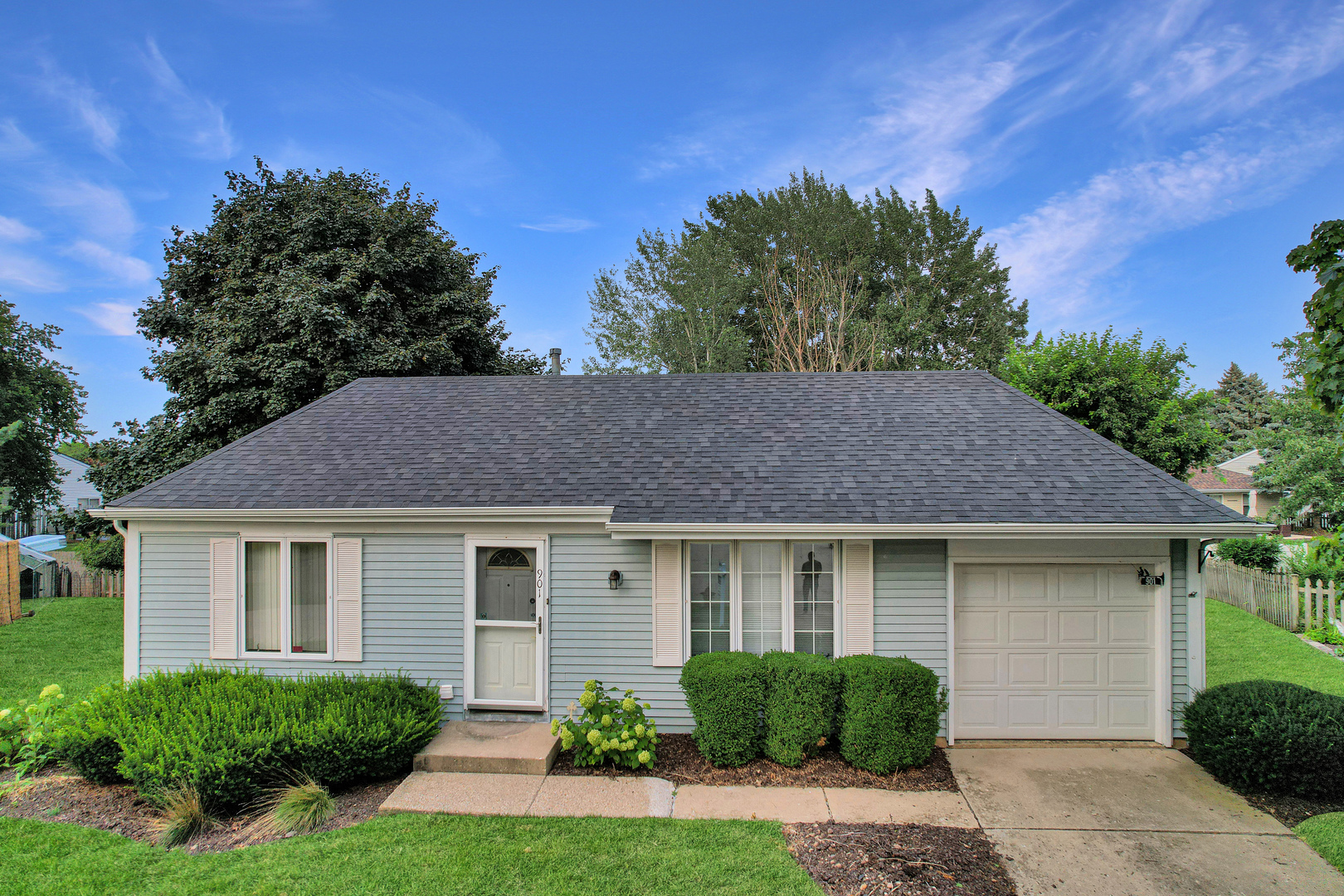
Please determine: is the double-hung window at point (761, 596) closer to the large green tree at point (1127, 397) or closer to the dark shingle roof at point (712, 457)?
the dark shingle roof at point (712, 457)

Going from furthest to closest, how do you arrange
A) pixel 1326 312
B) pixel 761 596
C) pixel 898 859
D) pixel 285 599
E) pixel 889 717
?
pixel 285 599
pixel 761 596
pixel 889 717
pixel 898 859
pixel 1326 312

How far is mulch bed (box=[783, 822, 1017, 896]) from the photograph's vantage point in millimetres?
4191

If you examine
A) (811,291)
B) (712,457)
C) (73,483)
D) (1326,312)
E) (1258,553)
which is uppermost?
(811,291)

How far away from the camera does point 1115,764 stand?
634 cm

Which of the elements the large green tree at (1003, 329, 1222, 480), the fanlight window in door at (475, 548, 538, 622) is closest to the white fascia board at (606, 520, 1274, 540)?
the fanlight window in door at (475, 548, 538, 622)

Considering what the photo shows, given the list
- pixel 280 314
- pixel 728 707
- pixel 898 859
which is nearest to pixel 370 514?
pixel 728 707

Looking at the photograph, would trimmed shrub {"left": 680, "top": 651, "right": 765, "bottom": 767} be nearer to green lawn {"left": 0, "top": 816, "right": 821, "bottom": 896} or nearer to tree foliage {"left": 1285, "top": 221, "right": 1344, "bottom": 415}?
green lawn {"left": 0, "top": 816, "right": 821, "bottom": 896}

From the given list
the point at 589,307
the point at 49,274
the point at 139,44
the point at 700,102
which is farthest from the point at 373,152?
the point at 589,307

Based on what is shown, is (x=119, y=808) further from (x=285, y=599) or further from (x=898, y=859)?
(x=898, y=859)

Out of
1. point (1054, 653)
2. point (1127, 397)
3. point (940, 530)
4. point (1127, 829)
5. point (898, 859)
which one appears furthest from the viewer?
point (1127, 397)

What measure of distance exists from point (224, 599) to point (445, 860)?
16.4 ft

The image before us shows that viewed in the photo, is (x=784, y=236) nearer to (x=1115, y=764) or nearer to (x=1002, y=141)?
(x=1002, y=141)

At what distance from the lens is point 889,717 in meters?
5.88

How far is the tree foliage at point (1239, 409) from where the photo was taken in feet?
136
